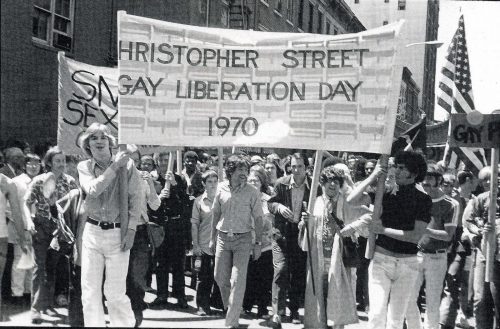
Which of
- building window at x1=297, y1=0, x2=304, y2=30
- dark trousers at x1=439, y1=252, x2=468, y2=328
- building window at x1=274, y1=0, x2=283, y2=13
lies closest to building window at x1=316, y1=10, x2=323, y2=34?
building window at x1=297, y1=0, x2=304, y2=30

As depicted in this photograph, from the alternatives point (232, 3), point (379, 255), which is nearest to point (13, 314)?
point (379, 255)

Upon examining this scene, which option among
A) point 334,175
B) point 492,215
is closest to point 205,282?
point 334,175

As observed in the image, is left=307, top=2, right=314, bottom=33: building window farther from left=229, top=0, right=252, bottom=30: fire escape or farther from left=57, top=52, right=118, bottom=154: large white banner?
left=57, top=52, right=118, bottom=154: large white banner

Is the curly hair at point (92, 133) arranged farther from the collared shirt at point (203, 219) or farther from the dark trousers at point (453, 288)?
the dark trousers at point (453, 288)

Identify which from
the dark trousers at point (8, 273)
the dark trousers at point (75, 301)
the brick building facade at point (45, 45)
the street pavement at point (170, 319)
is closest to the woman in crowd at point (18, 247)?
the dark trousers at point (8, 273)

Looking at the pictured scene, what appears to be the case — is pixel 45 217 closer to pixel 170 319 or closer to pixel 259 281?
pixel 170 319

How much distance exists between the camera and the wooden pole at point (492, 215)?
650 cm

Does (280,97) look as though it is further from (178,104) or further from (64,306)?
(64,306)

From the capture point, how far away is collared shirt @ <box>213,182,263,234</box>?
7.38 metres

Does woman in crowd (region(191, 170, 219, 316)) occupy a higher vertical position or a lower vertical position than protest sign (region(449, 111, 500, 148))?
lower

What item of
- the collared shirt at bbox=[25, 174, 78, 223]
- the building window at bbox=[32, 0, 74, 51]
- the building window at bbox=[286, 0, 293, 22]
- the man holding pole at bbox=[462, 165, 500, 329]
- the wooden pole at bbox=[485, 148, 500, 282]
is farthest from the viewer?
the building window at bbox=[286, 0, 293, 22]

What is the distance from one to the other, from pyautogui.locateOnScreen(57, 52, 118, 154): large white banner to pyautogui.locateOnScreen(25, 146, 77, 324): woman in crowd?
734 mm

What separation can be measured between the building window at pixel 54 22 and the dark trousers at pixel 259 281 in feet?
22.5

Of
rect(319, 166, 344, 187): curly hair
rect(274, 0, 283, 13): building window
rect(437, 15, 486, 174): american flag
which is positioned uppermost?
rect(274, 0, 283, 13): building window
